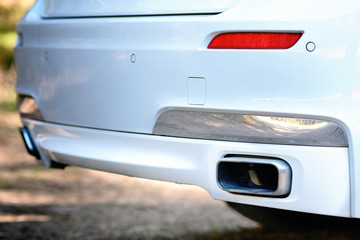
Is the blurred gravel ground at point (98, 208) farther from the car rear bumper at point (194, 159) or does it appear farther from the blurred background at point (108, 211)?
the car rear bumper at point (194, 159)

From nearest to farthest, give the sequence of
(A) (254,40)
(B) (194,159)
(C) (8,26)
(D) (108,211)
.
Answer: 1. (A) (254,40)
2. (B) (194,159)
3. (D) (108,211)
4. (C) (8,26)

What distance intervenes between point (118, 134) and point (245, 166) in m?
0.56

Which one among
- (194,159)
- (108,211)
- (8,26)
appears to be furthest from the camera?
(8,26)

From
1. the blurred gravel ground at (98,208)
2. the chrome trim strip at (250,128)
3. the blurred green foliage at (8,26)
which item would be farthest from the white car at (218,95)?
the blurred green foliage at (8,26)

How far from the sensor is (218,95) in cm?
208

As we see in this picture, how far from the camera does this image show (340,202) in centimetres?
195

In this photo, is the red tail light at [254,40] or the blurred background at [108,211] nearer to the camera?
the red tail light at [254,40]

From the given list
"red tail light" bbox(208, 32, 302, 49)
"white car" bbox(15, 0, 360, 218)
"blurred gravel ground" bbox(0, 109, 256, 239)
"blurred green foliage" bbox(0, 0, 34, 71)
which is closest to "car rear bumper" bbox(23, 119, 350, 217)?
"white car" bbox(15, 0, 360, 218)

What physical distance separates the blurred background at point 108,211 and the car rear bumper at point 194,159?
0.70 metres

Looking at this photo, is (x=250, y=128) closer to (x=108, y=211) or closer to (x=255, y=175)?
(x=255, y=175)

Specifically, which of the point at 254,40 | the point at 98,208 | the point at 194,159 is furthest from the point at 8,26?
the point at 254,40

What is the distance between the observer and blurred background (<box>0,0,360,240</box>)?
10.4 feet

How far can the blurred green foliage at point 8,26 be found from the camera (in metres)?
9.24

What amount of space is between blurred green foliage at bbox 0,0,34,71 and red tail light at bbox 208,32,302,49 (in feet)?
25.0
